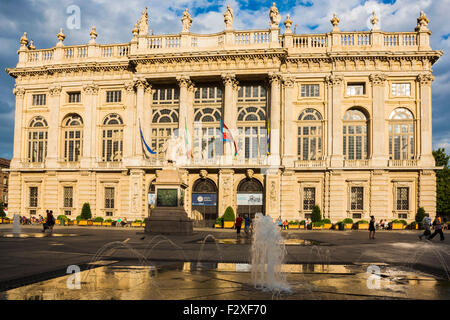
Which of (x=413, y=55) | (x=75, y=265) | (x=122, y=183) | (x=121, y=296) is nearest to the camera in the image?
(x=121, y=296)

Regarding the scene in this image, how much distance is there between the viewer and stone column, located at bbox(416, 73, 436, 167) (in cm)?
3925

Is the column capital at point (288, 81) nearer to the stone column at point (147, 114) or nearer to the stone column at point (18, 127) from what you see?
the stone column at point (147, 114)

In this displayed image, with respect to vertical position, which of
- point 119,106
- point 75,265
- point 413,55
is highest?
point 413,55

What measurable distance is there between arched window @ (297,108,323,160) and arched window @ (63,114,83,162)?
2361 centimetres

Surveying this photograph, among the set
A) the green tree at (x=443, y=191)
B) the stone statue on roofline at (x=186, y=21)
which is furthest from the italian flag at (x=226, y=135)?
the green tree at (x=443, y=191)

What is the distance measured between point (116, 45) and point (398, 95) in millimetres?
29865

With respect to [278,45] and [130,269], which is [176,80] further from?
[130,269]

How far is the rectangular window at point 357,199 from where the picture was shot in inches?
1570

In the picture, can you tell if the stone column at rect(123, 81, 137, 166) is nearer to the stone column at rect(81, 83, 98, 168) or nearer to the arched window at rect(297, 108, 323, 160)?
the stone column at rect(81, 83, 98, 168)

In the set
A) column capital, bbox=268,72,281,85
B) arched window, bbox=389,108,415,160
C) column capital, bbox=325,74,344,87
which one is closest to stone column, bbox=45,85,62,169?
column capital, bbox=268,72,281,85

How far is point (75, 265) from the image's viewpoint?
11070 mm

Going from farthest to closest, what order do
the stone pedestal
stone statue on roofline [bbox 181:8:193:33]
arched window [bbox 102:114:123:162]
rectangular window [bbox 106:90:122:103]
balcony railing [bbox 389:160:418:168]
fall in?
rectangular window [bbox 106:90:122:103]
arched window [bbox 102:114:123:162]
stone statue on roofline [bbox 181:8:193:33]
balcony railing [bbox 389:160:418:168]
the stone pedestal

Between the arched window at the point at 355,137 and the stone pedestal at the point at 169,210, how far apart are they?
21.8m
